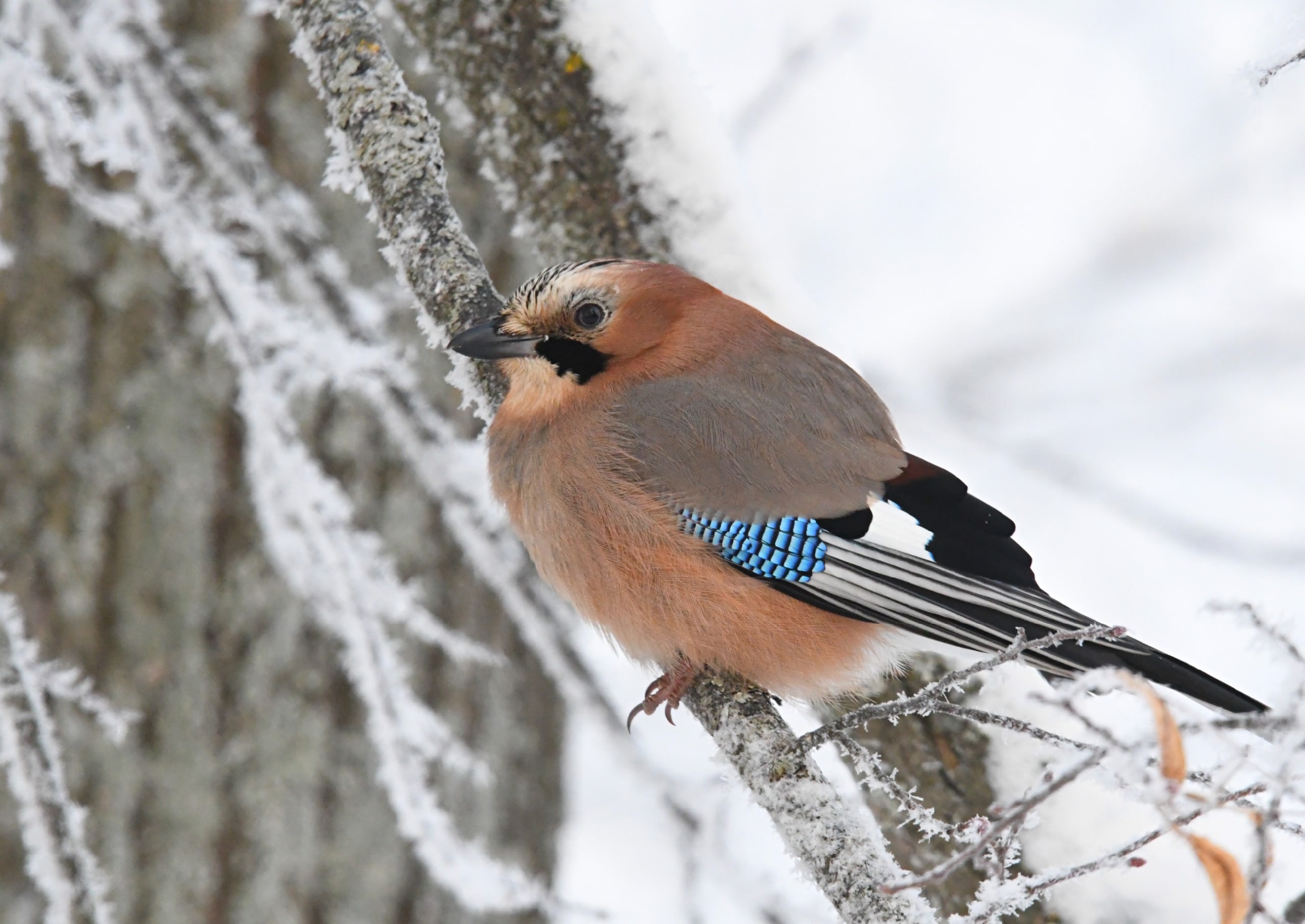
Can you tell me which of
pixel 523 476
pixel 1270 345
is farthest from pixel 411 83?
pixel 1270 345

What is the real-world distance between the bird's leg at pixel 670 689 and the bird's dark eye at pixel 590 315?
2.18ft

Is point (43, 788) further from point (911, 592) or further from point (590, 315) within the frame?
point (911, 592)

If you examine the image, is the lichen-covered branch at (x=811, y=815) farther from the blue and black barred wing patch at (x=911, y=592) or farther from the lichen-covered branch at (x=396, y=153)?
the blue and black barred wing patch at (x=911, y=592)

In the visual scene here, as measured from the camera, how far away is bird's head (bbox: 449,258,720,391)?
2234 millimetres

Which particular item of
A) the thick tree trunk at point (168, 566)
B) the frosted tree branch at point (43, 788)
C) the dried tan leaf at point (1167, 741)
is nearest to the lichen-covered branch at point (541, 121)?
the thick tree trunk at point (168, 566)

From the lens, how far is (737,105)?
15.4 feet

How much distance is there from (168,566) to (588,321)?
3.62ft

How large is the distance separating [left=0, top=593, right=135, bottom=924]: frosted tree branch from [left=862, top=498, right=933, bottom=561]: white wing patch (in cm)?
132

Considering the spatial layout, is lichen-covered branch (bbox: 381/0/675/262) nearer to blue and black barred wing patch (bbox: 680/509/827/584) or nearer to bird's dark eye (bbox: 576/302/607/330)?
bird's dark eye (bbox: 576/302/607/330)

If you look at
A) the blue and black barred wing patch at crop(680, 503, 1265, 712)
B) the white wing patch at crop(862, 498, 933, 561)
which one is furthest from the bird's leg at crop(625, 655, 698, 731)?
the white wing patch at crop(862, 498, 933, 561)

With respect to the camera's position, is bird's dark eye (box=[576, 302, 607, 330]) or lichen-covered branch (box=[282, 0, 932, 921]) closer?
lichen-covered branch (box=[282, 0, 932, 921])

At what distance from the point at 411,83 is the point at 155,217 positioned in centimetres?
72

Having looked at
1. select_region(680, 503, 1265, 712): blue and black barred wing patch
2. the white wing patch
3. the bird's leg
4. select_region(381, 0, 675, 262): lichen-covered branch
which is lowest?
the bird's leg

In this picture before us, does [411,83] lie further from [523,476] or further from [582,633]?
[582,633]
